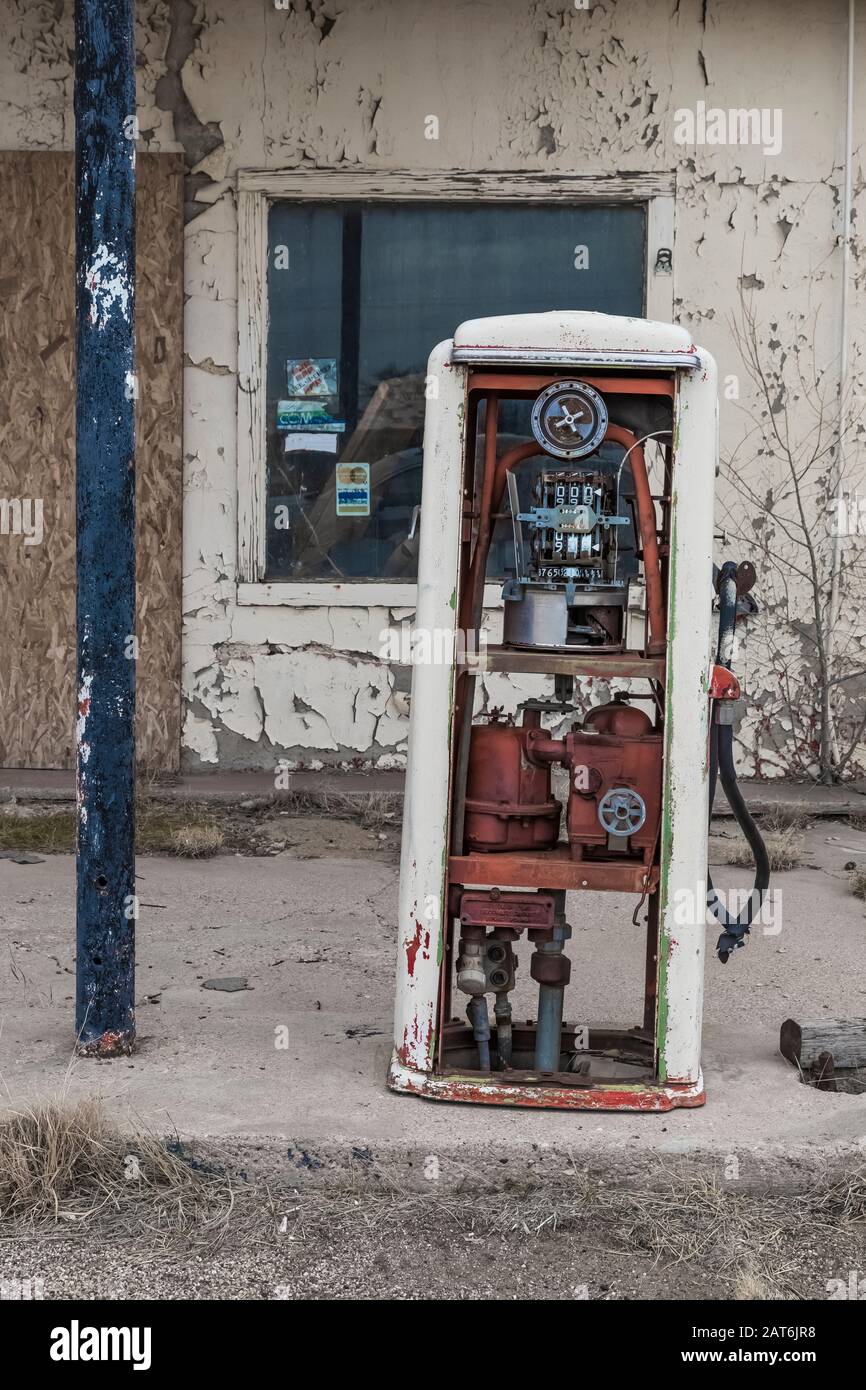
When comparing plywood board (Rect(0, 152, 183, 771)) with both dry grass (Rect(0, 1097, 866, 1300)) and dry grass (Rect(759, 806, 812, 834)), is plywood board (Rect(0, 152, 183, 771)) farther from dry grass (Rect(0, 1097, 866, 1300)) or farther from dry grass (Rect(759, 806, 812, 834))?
dry grass (Rect(0, 1097, 866, 1300))

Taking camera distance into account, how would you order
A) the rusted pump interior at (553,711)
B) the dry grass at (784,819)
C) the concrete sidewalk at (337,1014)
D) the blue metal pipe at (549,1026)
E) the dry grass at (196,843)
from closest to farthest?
the concrete sidewalk at (337,1014)
the rusted pump interior at (553,711)
the blue metal pipe at (549,1026)
the dry grass at (196,843)
the dry grass at (784,819)

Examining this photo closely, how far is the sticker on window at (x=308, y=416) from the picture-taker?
7.59 m

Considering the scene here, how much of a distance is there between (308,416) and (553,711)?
4450mm

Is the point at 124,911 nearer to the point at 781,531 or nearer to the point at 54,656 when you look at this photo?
the point at 54,656

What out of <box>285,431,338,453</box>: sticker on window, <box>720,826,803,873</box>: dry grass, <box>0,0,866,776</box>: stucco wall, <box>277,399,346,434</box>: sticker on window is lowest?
<box>720,826,803,873</box>: dry grass

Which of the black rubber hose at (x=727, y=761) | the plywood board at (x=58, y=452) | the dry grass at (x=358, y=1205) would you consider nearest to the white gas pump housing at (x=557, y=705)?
the black rubber hose at (x=727, y=761)

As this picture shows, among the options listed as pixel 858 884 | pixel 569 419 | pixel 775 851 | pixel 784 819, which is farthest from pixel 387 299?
pixel 569 419

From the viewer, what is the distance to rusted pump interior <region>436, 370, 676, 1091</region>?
346cm

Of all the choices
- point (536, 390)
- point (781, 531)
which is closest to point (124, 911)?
point (536, 390)

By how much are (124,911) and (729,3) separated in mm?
5841

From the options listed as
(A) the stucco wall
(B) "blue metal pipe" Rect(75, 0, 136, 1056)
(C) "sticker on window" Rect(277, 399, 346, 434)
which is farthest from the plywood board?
(B) "blue metal pipe" Rect(75, 0, 136, 1056)

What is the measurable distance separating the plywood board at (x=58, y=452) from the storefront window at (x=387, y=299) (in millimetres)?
550

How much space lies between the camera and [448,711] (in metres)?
3.47

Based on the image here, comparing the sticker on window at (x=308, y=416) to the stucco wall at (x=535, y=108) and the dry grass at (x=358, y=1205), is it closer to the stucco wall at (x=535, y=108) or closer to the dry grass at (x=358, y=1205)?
the stucco wall at (x=535, y=108)
